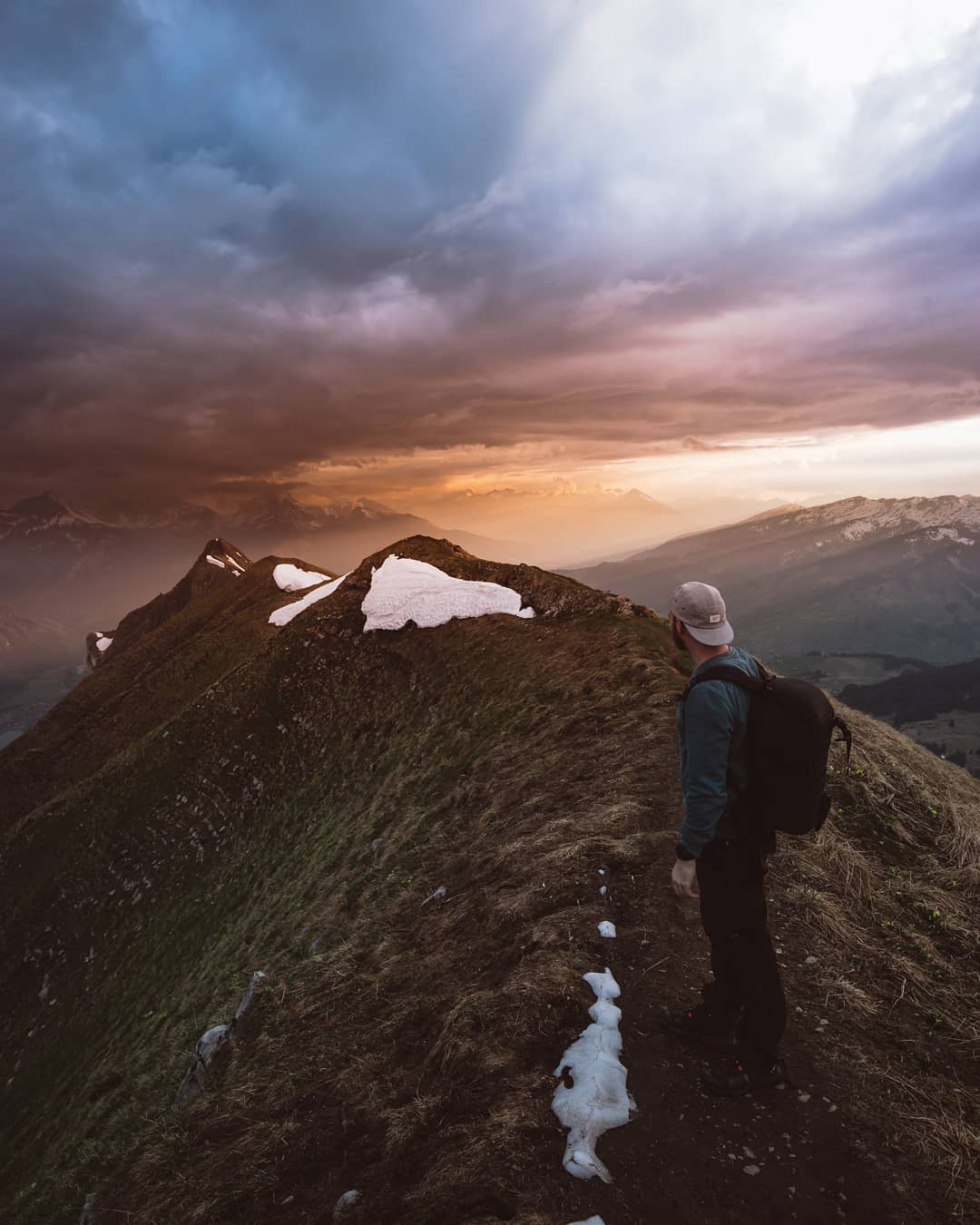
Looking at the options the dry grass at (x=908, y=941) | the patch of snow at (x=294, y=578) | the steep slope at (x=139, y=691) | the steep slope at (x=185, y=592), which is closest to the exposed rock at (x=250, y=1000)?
the dry grass at (x=908, y=941)

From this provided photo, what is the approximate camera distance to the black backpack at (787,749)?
5305mm

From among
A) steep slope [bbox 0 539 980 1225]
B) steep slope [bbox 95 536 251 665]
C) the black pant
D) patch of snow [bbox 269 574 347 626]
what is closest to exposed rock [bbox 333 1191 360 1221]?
steep slope [bbox 0 539 980 1225]

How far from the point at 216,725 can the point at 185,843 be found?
833cm

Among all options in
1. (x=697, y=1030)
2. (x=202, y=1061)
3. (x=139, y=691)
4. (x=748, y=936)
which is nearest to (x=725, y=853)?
(x=748, y=936)

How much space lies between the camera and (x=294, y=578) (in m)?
72.6

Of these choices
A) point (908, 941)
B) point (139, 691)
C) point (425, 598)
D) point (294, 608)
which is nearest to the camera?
Result: point (908, 941)

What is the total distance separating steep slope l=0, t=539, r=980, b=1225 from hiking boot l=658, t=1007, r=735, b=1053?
24 cm

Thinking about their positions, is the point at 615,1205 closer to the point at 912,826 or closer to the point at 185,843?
the point at 912,826

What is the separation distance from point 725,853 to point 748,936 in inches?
→ 36.1

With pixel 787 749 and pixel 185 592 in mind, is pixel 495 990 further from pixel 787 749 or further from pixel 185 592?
pixel 185 592

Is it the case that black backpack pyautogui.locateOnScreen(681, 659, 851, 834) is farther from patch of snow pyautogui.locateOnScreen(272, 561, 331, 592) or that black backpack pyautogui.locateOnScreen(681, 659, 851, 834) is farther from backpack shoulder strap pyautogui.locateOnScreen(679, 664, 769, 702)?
patch of snow pyautogui.locateOnScreen(272, 561, 331, 592)

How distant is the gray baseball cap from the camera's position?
19.5ft

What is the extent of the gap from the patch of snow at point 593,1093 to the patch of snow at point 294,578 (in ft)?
221

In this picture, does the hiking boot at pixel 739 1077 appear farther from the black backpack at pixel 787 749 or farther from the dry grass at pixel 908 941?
the black backpack at pixel 787 749
